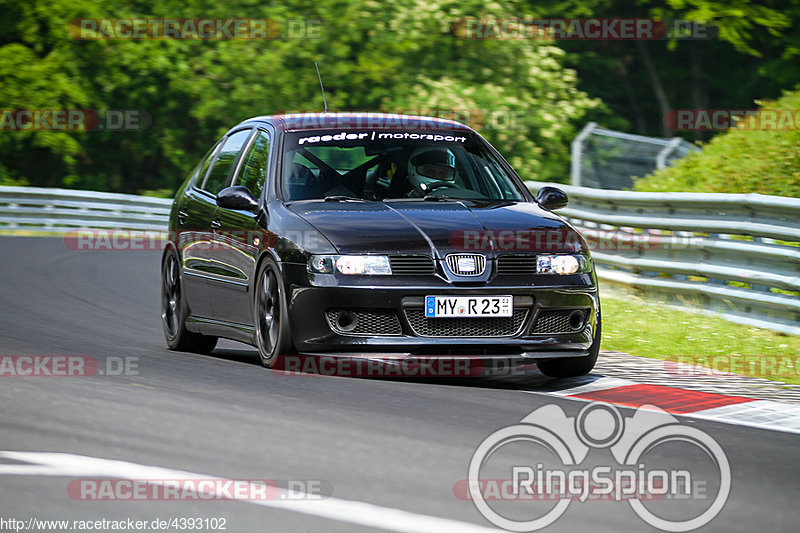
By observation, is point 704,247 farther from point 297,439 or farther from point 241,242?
point 297,439

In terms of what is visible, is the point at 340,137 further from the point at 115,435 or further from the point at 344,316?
the point at 115,435

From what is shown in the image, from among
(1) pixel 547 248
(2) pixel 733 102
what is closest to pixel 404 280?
(1) pixel 547 248

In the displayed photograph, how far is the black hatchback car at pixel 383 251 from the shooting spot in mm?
8281

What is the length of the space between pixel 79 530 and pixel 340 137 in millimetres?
5115

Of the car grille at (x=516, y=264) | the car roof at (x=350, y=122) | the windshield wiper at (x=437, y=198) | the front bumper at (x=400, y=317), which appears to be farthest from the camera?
the car roof at (x=350, y=122)

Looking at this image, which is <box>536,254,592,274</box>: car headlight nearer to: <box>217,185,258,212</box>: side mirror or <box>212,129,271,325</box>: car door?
<box>212,129,271,325</box>: car door

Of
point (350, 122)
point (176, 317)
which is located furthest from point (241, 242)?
point (176, 317)

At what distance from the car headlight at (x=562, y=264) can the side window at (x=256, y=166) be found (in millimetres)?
1980

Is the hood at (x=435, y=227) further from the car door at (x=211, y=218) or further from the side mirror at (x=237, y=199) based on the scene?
the car door at (x=211, y=218)

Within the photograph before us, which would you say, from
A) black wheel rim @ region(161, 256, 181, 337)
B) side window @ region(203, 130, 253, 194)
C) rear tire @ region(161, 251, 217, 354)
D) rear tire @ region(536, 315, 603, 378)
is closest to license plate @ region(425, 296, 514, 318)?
rear tire @ region(536, 315, 603, 378)

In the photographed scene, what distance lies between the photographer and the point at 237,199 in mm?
9164

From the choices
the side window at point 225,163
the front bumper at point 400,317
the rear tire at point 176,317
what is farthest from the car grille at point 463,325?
the rear tire at point 176,317

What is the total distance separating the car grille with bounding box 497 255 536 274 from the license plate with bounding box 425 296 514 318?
6.5 inches

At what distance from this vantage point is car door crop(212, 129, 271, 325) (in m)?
9.18
